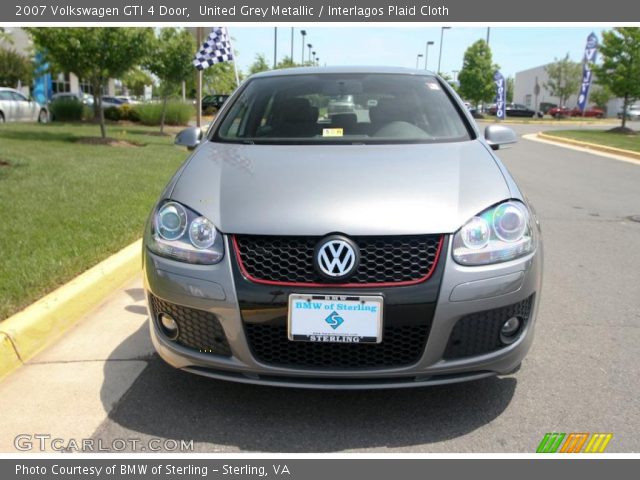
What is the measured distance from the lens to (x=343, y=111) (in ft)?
12.5

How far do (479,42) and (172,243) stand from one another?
55.6 meters

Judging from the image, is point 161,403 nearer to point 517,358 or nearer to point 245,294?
point 245,294

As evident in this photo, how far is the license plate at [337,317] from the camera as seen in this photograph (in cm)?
235

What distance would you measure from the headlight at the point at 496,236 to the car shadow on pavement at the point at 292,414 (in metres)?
0.77

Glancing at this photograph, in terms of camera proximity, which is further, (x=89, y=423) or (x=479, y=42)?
(x=479, y=42)

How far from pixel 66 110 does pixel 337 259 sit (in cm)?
2273

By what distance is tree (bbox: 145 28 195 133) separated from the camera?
1891 cm

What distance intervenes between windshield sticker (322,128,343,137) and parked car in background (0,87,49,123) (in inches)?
762

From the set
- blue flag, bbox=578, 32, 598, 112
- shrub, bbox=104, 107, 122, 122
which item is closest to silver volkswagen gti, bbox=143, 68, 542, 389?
shrub, bbox=104, 107, 122, 122
